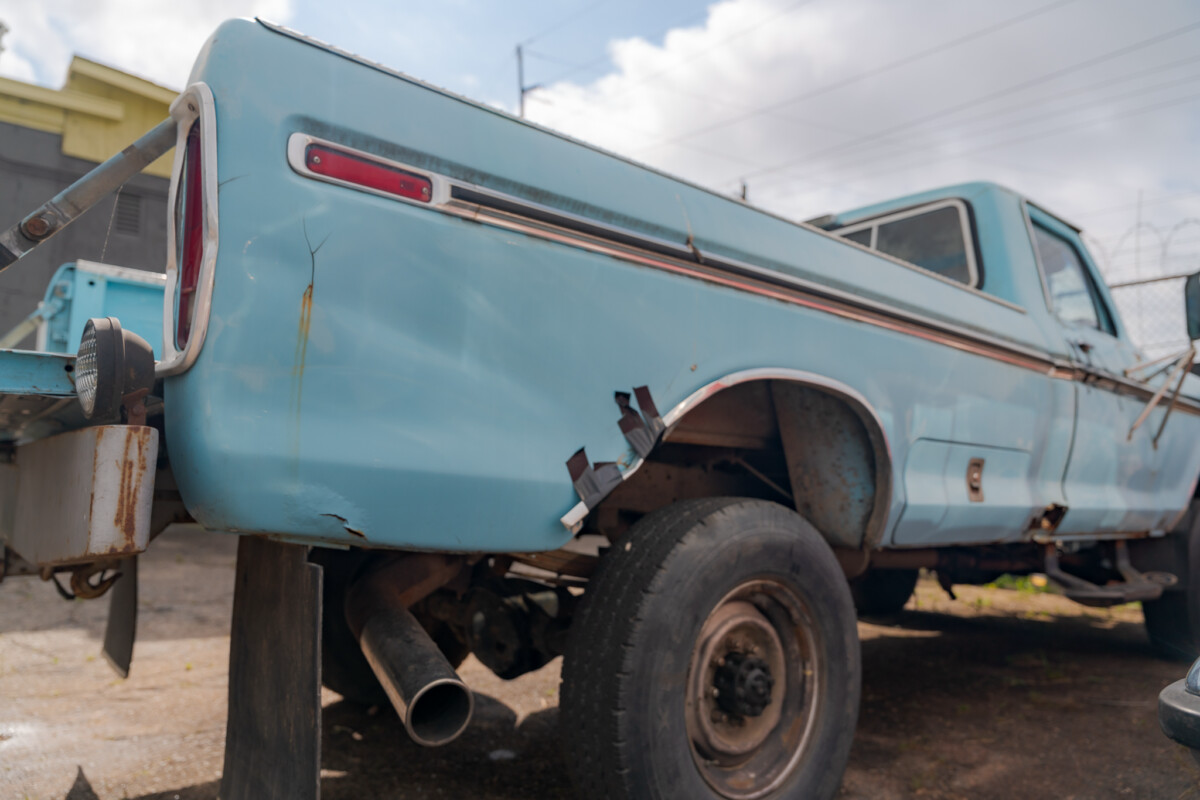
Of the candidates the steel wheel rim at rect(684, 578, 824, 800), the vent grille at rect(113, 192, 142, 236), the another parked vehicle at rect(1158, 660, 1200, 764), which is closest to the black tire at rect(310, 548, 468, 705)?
the steel wheel rim at rect(684, 578, 824, 800)

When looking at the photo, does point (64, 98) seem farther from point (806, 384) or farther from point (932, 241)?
point (806, 384)

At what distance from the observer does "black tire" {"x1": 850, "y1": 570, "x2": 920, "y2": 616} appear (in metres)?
4.82

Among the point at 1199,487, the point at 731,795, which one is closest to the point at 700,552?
the point at 731,795

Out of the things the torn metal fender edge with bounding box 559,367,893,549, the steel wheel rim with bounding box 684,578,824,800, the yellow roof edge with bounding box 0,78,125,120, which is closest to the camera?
the torn metal fender edge with bounding box 559,367,893,549

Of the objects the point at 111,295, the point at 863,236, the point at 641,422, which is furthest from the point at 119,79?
the point at 641,422

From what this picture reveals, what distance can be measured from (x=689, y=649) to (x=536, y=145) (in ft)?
4.38

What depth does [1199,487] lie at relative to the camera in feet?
16.1

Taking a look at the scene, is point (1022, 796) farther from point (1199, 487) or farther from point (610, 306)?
point (1199, 487)

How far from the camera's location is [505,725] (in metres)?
3.34

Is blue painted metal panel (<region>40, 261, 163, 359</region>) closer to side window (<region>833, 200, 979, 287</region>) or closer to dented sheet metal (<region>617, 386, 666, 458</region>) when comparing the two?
dented sheet metal (<region>617, 386, 666, 458</region>)

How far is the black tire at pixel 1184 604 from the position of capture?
445 cm

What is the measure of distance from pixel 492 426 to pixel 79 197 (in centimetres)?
117

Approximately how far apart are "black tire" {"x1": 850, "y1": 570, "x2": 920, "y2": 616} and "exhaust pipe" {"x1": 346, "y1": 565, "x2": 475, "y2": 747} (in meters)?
3.27

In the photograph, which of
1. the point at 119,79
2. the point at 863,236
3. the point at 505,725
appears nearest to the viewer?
the point at 505,725
